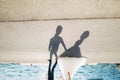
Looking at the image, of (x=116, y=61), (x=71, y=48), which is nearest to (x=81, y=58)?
(x=71, y=48)

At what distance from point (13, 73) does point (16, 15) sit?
3.57 ft

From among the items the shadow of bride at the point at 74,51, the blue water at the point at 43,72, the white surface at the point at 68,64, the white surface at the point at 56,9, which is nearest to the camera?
the white surface at the point at 56,9

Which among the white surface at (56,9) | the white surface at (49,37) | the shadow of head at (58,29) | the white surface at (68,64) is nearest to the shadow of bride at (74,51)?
the white surface at (49,37)

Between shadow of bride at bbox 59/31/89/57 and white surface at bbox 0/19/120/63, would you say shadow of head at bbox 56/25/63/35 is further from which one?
shadow of bride at bbox 59/31/89/57

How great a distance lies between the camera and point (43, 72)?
260cm

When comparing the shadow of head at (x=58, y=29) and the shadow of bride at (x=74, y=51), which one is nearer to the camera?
the shadow of head at (x=58, y=29)

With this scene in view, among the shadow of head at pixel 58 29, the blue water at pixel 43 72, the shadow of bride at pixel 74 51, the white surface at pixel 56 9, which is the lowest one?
the blue water at pixel 43 72

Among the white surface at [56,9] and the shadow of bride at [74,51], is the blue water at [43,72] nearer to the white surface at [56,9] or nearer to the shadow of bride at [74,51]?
the shadow of bride at [74,51]

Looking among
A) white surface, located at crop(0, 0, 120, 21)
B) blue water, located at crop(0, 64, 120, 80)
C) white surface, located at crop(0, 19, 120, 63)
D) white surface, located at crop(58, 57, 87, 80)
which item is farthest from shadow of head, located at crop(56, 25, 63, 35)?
blue water, located at crop(0, 64, 120, 80)

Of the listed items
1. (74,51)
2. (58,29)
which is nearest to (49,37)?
(58,29)

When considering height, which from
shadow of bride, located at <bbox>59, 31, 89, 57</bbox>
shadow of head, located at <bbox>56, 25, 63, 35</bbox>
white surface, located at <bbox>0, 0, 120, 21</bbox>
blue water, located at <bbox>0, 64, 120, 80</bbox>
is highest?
white surface, located at <bbox>0, 0, 120, 21</bbox>

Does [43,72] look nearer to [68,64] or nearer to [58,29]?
[68,64]

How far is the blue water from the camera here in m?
2.60

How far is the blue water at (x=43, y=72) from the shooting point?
260 centimetres
